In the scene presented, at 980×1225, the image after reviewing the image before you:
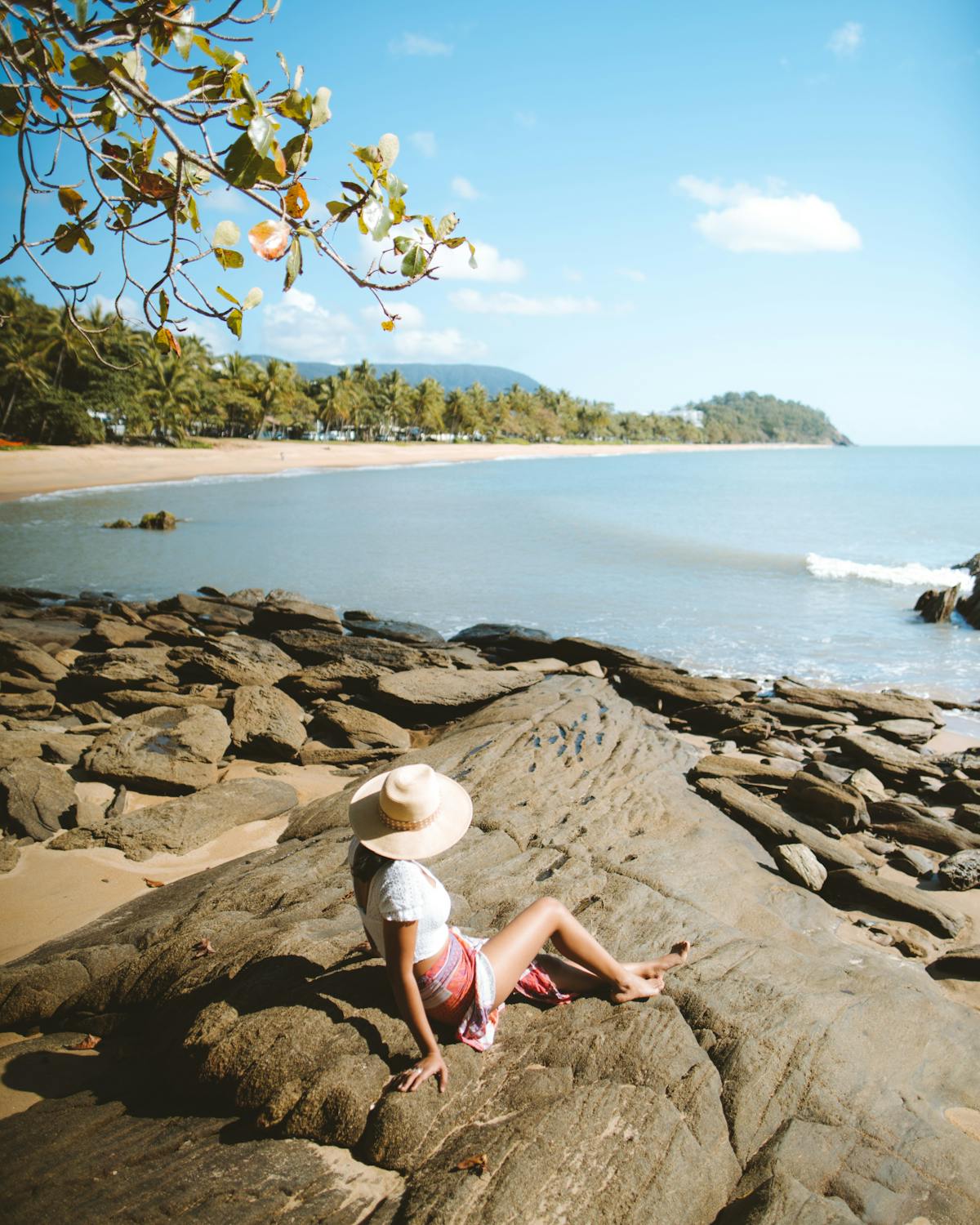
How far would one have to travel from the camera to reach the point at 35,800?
5859mm

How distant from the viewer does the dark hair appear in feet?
9.71

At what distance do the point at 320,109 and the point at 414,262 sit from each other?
2.25 ft

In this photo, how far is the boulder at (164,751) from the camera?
6.64 meters

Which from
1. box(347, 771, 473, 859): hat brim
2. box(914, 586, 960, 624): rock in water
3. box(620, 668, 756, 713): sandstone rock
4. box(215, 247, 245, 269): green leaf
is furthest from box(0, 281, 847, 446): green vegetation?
box(914, 586, 960, 624): rock in water

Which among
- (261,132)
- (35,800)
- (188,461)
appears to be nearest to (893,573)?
(35,800)

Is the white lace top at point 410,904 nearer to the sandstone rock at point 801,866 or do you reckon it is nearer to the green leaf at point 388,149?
the green leaf at point 388,149

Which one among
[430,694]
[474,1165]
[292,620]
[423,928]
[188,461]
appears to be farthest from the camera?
[188,461]

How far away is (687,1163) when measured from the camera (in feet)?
8.35

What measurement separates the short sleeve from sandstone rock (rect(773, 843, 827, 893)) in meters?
3.75

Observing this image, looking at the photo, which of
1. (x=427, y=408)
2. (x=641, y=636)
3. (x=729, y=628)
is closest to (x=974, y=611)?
(x=729, y=628)

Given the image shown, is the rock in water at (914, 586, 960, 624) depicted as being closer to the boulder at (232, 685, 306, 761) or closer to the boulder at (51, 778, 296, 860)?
the boulder at (232, 685, 306, 761)

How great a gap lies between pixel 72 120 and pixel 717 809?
20.0 feet

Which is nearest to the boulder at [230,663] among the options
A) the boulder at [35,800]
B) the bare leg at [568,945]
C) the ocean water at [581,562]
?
the boulder at [35,800]

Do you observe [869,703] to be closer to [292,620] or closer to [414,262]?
[292,620]
